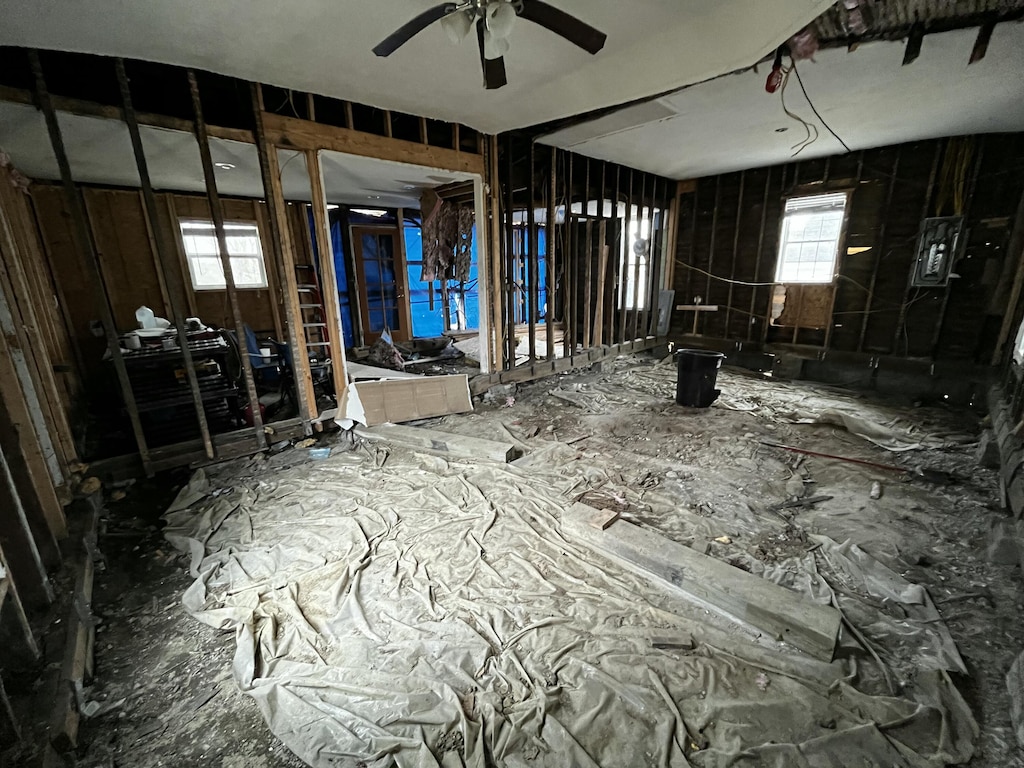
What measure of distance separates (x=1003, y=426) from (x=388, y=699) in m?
5.21

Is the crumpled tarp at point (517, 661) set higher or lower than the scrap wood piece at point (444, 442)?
lower

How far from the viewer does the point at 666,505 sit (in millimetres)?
2877

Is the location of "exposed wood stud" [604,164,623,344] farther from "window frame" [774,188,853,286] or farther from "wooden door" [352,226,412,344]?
"wooden door" [352,226,412,344]

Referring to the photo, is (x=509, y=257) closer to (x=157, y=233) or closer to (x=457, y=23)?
(x=457, y=23)

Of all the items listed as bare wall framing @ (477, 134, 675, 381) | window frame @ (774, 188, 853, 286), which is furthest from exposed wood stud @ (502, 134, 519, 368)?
window frame @ (774, 188, 853, 286)

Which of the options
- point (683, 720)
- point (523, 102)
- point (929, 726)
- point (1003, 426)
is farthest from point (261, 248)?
point (1003, 426)

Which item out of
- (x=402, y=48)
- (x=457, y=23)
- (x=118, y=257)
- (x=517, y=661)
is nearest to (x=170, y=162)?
(x=118, y=257)

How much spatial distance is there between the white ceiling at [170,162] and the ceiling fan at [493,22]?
200 centimetres

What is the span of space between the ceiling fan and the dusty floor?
2.86m

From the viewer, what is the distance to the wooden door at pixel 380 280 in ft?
25.2

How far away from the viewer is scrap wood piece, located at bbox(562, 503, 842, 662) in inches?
70.3

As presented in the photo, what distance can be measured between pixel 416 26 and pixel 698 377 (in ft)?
14.0

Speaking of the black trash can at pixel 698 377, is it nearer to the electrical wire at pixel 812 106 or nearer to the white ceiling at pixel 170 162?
the electrical wire at pixel 812 106

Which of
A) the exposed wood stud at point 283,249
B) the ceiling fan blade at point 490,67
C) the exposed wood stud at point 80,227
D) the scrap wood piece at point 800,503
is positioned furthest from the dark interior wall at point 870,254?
the exposed wood stud at point 80,227
